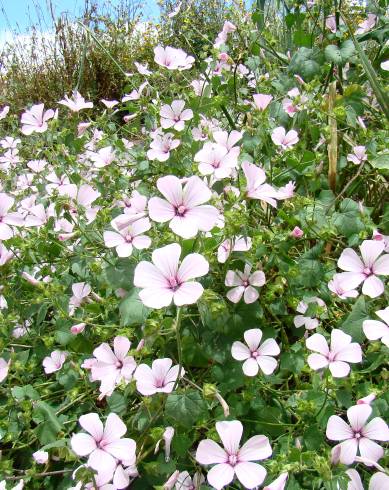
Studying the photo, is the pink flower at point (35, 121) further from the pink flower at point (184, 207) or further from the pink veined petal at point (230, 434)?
the pink veined petal at point (230, 434)

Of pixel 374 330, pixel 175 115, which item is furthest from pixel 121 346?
pixel 175 115

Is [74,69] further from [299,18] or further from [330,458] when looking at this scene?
[330,458]

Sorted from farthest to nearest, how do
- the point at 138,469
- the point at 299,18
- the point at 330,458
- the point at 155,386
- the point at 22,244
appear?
the point at 299,18 → the point at 22,244 → the point at 138,469 → the point at 155,386 → the point at 330,458

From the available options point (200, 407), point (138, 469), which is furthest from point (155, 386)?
point (138, 469)

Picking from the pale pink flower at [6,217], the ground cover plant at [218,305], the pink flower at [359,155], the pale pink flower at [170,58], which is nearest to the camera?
the ground cover plant at [218,305]

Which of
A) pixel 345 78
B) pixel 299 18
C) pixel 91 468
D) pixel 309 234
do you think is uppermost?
pixel 299 18

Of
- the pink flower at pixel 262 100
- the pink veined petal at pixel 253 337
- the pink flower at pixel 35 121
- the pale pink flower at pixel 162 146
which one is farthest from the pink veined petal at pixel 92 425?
the pink flower at pixel 35 121

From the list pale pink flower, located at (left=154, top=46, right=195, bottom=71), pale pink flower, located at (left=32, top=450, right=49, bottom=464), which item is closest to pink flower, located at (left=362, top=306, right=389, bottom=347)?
pale pink flower, located at (left=32, top=450, right=49, bottom=464)
